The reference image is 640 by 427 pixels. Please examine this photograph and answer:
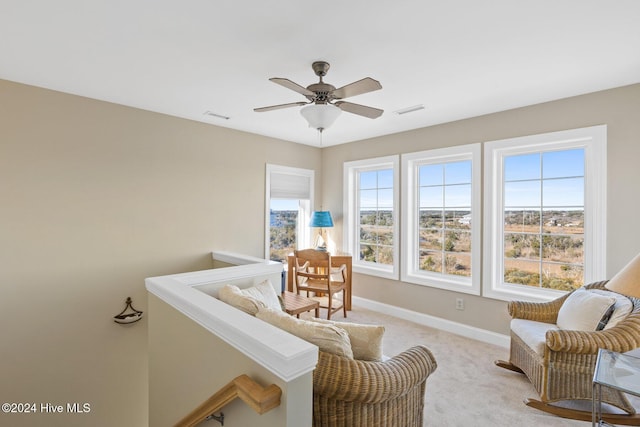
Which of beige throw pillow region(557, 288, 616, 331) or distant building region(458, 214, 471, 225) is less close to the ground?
distant building region(458, 214, 471, 225)

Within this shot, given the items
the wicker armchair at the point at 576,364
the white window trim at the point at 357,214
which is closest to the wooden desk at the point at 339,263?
the white window trim at the point at 357,214

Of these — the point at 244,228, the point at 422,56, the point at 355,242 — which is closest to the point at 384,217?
the point at 355,242

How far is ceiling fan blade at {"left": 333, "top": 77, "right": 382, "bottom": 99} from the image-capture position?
1.90 metres

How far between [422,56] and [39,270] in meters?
3.61

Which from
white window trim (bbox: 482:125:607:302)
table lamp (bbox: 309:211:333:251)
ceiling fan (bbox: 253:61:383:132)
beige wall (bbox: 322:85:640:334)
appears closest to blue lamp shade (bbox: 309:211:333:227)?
table lamp (bbox: 309:211:333:251)

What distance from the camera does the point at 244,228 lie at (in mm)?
4145

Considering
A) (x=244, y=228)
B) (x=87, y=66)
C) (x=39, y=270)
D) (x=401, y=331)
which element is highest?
(x=87, y=66)

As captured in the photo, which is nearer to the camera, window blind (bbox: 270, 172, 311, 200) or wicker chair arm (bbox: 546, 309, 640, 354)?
wicker chair arm (bbox: 546, 309, 640, 354)

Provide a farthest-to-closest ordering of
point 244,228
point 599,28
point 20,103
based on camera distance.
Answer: point 244,228 < point 20,103 < point 599,28

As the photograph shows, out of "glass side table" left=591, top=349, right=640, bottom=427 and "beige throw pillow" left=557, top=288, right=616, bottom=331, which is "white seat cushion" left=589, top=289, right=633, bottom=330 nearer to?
"beige throw pillow" left=557, top=288, right=616, bottom=331

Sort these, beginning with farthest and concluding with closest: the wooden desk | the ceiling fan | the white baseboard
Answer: the wooden desk, the white baseboard, the ceiling fan

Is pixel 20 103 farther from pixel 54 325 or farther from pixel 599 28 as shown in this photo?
pixel 599 28

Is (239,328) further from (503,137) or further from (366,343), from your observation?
(503,137)

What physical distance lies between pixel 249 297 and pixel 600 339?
241 cm
